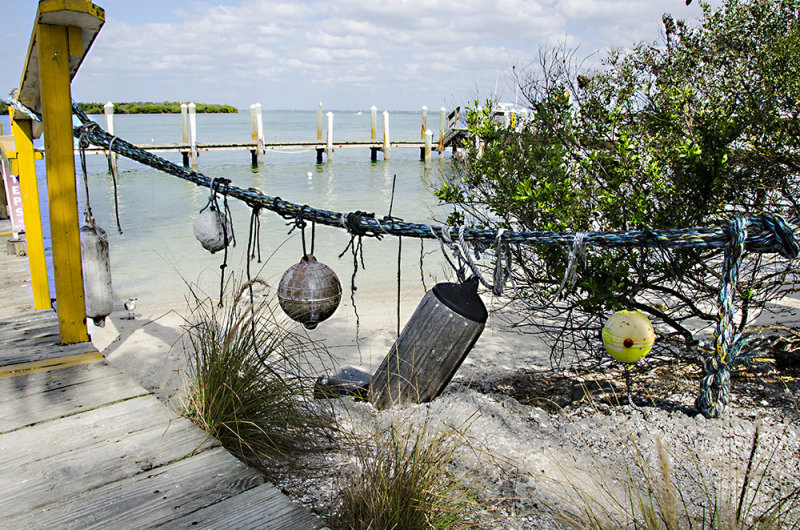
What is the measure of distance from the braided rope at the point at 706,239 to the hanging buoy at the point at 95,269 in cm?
115

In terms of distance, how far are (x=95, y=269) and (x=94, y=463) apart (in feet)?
5.82

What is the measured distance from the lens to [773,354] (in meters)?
3.41

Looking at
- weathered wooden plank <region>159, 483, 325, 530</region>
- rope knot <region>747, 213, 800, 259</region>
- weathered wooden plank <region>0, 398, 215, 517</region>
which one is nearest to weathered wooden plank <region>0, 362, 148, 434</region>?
weathered wooden plank <region>0, 398, 215, 517</region>

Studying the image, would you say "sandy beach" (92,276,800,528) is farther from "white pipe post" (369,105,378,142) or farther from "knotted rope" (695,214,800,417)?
"white pipe post" (369,105,378,142)

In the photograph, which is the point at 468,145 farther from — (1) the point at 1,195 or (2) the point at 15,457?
(1) the point at 1,195

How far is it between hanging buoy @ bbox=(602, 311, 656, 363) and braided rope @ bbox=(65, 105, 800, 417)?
27 cm

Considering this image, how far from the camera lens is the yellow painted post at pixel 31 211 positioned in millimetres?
5098

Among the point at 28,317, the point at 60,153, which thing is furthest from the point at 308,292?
the point at 28,317

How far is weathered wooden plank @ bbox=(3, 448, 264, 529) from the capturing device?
5.90ft

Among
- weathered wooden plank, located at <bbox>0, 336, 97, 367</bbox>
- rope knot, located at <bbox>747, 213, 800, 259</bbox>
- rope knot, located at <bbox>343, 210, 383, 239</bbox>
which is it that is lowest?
weathered wooden plank, located at <bbox>0, 336, 97, 367</bbox>

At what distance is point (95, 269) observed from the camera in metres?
3.56

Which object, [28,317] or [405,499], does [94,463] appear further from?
[28,317]

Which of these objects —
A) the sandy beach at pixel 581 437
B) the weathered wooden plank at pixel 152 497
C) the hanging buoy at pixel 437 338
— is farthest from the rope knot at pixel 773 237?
the weathered wooden plank at pixel 152 497

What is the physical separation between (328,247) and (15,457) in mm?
11453
